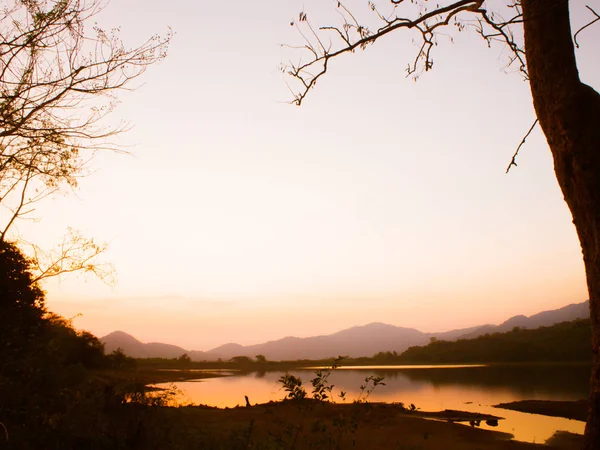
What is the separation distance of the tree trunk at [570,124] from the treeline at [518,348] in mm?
50797

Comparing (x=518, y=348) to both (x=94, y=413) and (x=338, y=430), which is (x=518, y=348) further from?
(x=94, y=413)

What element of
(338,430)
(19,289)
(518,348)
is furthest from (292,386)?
(518,348)

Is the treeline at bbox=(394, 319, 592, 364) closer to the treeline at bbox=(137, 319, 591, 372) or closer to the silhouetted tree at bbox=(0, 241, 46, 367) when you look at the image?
the treeline at bbox=(137, 319, 591, 372)

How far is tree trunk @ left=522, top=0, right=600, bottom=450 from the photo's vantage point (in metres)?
3.43

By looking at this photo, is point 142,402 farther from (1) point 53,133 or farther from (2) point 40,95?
(2) point 40,95

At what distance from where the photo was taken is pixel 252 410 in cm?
1716

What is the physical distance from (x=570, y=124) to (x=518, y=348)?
62.3 metres

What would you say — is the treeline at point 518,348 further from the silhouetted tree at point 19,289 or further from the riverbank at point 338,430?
the silhouetted tree at point 19,289

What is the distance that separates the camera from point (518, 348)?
5809 cm

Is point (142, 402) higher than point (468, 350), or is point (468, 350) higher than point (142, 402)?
point (142, 402)

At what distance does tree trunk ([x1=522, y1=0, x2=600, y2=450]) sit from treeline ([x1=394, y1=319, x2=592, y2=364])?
167 ft

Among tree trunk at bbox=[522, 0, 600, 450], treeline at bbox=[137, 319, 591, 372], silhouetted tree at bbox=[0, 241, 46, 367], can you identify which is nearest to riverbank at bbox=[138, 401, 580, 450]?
silhouetted tree at bbox=[0, 241, 46, 367]

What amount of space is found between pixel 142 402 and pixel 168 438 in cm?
72

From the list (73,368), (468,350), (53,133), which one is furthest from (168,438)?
(468,350)
